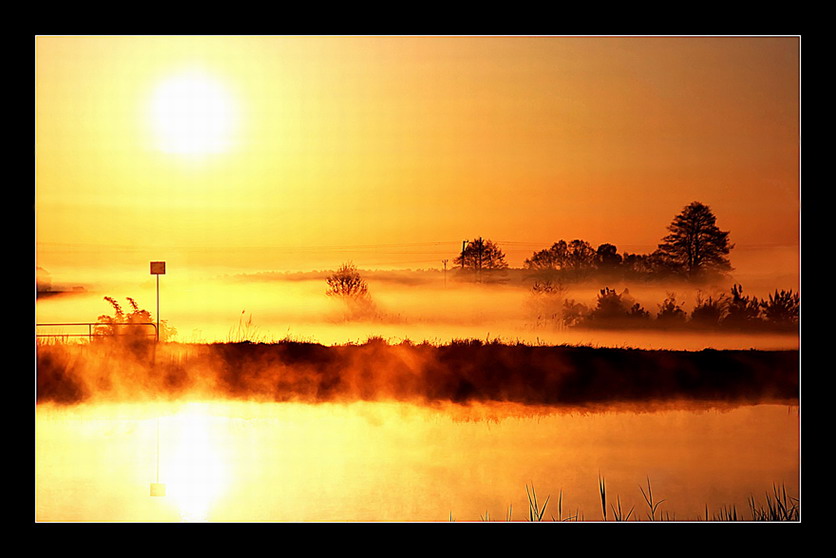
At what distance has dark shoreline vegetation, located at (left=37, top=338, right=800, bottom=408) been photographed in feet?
15.5

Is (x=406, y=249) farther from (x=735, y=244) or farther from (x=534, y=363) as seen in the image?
(x=735, y=244)

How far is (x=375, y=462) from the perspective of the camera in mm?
4668

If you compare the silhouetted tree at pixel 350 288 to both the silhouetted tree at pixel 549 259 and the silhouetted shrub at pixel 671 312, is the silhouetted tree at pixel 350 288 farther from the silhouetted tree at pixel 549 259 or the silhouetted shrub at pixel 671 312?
the silhouetted shrub at pixel 671 312

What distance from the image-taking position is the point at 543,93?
4.73 meters

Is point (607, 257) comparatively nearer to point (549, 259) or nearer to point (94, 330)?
point (549, 259)

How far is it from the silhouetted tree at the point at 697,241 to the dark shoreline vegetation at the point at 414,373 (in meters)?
0.41

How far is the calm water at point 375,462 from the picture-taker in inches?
183

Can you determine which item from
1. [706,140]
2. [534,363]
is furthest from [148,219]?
[706,140]

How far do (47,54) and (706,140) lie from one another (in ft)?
10.2

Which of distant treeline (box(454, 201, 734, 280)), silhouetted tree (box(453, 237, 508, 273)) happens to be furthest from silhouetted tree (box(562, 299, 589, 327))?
silhouetted tree (box(453, 237, 508, 273))

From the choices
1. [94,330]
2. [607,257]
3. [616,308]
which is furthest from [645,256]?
[94,330]

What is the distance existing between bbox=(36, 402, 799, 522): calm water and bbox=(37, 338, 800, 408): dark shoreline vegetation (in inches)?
3.0

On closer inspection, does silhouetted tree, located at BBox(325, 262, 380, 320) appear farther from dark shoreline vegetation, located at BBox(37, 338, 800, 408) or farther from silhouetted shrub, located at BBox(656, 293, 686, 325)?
silhouetted shrub, located at BBox(656, 293, 686, 325)
